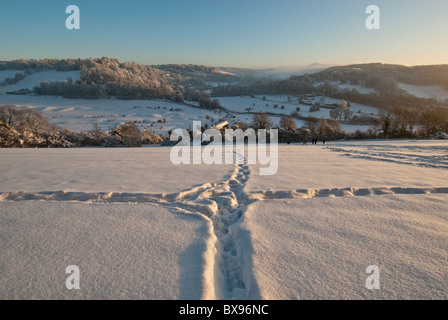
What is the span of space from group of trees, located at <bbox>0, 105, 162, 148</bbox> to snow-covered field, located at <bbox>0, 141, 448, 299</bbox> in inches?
513

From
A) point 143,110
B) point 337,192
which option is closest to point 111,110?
point 143,110

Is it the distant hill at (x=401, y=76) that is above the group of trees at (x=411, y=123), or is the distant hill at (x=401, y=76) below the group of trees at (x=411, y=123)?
above

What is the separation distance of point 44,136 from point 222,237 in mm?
19489

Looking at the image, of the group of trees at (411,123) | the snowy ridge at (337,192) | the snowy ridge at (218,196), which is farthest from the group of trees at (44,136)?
the group of trees at (411,123)

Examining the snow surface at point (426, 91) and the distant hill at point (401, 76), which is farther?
the distant hill at point (401, 76)

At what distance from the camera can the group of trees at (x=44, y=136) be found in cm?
1423

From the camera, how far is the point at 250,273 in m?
2.05

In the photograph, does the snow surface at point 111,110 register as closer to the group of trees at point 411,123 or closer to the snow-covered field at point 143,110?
the snow-covered field at point 143,110

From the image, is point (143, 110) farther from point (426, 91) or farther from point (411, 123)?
point (426, 91)

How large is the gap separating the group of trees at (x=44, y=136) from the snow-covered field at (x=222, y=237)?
1302cm

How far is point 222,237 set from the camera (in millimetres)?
2807

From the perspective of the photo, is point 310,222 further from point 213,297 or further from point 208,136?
point 208,136
